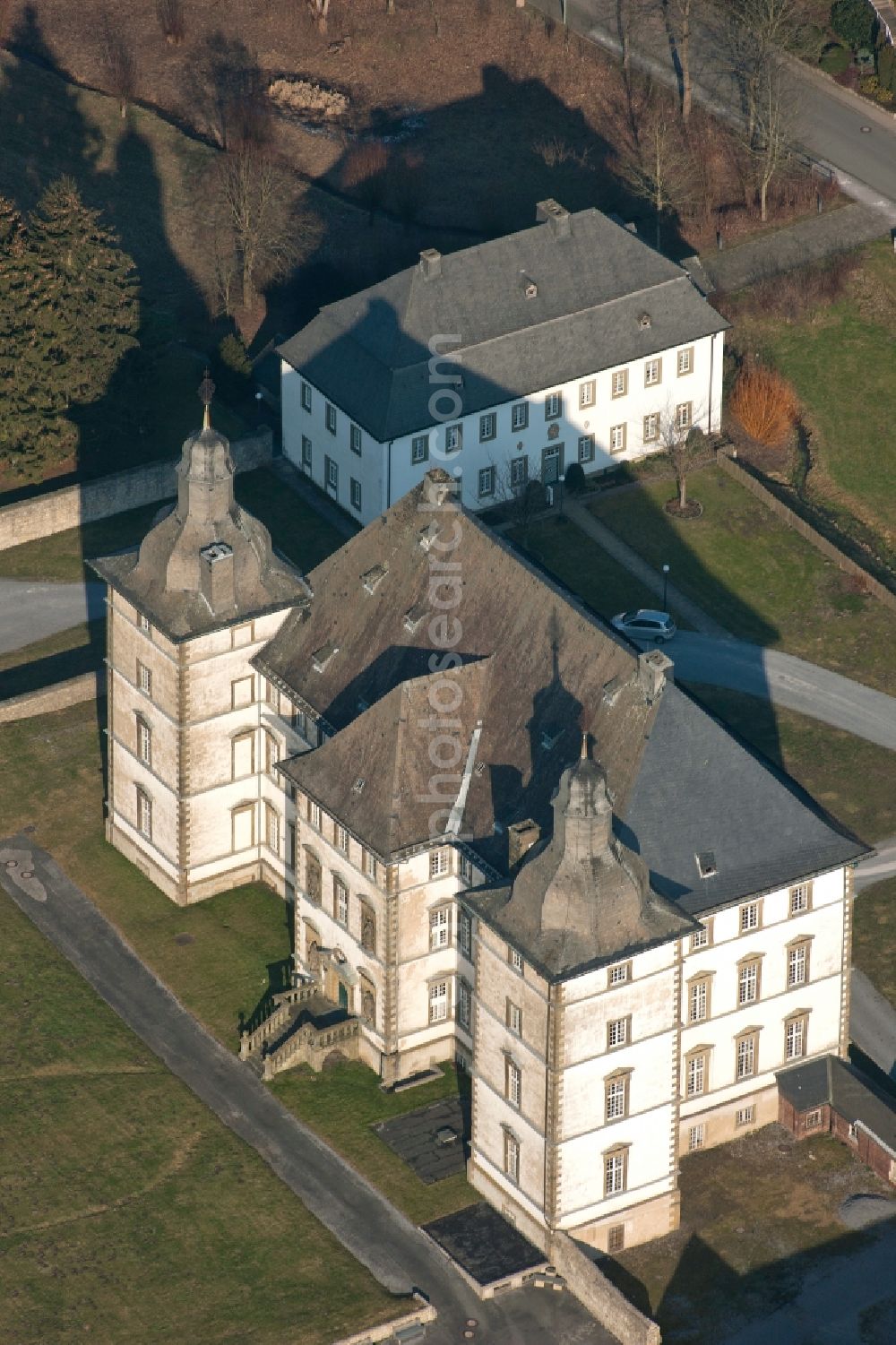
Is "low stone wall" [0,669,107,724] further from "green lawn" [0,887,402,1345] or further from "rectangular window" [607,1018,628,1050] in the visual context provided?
"rectangular window" [607,1018,628,1050]

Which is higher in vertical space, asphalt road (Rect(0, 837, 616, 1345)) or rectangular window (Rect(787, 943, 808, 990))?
rectangular window (Rect(787, 943, 808, 990))

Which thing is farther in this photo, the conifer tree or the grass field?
the conifer tree

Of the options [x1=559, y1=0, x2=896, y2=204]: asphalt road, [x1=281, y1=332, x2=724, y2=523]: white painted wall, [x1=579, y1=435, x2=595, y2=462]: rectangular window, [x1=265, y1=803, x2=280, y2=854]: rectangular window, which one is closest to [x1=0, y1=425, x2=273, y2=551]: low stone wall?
[x1=281, y1=332, x2=724, y2=523]: white painted wall

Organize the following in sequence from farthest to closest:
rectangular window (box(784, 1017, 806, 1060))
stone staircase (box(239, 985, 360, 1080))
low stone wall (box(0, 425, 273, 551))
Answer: low stone wall (box(0, 425, 273, 551))
stone staircase (box(239, 985, 360, 1080))
rectangular window (box(784, 1017, 806, 1060))

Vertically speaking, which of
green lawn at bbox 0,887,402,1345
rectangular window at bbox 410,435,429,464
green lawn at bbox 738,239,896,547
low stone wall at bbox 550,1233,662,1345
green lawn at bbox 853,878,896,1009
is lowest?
green lawn at bbox 0,887,402,1345

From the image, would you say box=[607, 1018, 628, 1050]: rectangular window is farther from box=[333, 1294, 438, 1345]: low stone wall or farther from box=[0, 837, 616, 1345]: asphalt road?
box=[333, 1294, 438, 1345]: low stone wall

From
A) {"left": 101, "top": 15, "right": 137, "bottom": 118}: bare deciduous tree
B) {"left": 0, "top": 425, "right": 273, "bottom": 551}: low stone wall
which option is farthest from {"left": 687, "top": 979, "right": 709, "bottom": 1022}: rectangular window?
{"left": 101, "top": 15, "right": 137, "bottom": 118}: bare deciduous tree

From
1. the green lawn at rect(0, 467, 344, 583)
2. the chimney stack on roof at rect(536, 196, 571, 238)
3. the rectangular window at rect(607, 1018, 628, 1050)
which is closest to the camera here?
the rectangular window at rect(607, 1018, 628, 1050)

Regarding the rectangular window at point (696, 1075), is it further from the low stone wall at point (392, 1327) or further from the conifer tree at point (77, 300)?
the conifer tree at point (77, 300)

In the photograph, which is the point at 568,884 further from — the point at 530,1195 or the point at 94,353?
the point at 94,353
